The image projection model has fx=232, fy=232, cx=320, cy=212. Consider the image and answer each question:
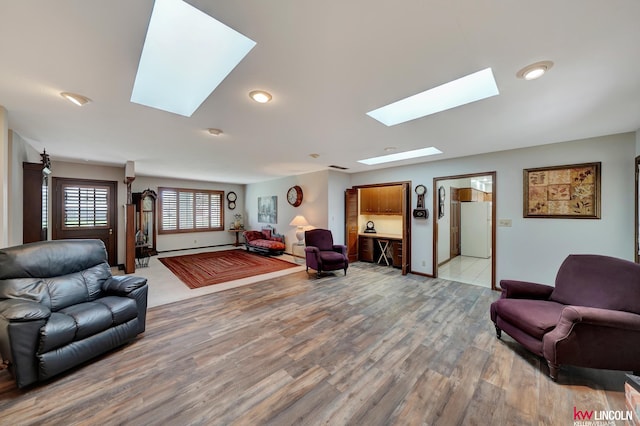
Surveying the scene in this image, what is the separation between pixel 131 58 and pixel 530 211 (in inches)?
210

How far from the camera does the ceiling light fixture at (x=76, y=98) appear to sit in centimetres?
213

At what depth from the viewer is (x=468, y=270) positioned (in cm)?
550

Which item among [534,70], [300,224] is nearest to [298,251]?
[300,224]

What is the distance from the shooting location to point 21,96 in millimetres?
2191

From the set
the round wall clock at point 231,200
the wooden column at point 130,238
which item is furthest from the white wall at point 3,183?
the round wall clock at point 231,200

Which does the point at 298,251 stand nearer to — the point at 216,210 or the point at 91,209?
the point at 216,210

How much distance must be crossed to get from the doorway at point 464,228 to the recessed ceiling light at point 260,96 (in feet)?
15.0

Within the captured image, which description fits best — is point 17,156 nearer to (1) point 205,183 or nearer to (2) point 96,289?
(2) point 96,289

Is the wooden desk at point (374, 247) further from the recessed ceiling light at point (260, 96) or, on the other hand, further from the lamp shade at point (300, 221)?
the recessed ceiling light at point (260, 96)

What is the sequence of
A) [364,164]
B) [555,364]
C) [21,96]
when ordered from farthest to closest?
1. [364,164]
2. [21,96]
3. [555,364]

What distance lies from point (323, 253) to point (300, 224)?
167 cm

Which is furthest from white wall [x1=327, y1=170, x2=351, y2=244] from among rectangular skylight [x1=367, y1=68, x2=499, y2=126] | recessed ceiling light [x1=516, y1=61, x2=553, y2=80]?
recessed ceiling light [x1=516, y1=61, x2=553, y2=80]

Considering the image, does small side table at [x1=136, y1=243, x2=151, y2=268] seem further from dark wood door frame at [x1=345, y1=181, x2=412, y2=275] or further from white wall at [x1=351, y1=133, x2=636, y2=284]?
white wall at [x1=351, y1=133, x2=636, y2=284]

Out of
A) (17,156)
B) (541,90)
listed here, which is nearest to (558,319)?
(541,90)
